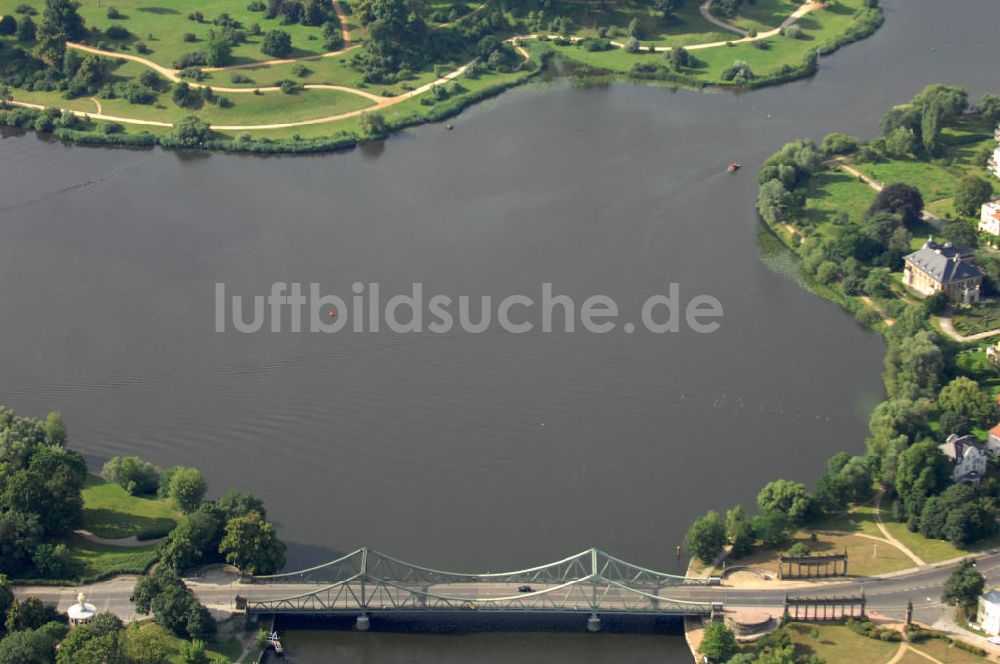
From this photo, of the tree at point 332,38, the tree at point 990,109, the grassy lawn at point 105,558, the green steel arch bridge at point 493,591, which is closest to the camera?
the green steel arch bridge at point 493,591

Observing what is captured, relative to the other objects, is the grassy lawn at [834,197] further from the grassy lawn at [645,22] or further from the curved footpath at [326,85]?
the grassy lawn at [645,22]

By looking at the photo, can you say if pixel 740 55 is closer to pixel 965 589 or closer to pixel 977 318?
pixel 977 318

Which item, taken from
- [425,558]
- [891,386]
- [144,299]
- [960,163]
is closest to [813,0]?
[960,163]

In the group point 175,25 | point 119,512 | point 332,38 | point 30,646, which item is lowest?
point 30,646

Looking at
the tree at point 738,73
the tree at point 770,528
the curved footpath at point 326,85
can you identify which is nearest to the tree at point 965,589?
the tree at point 770,528

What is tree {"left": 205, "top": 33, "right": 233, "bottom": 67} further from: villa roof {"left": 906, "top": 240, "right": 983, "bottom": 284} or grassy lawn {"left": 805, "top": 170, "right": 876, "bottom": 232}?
villa roof {"left": 906, "top": 240, "right": 983, "bottom": 284}

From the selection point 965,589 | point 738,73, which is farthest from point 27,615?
point 738,73
